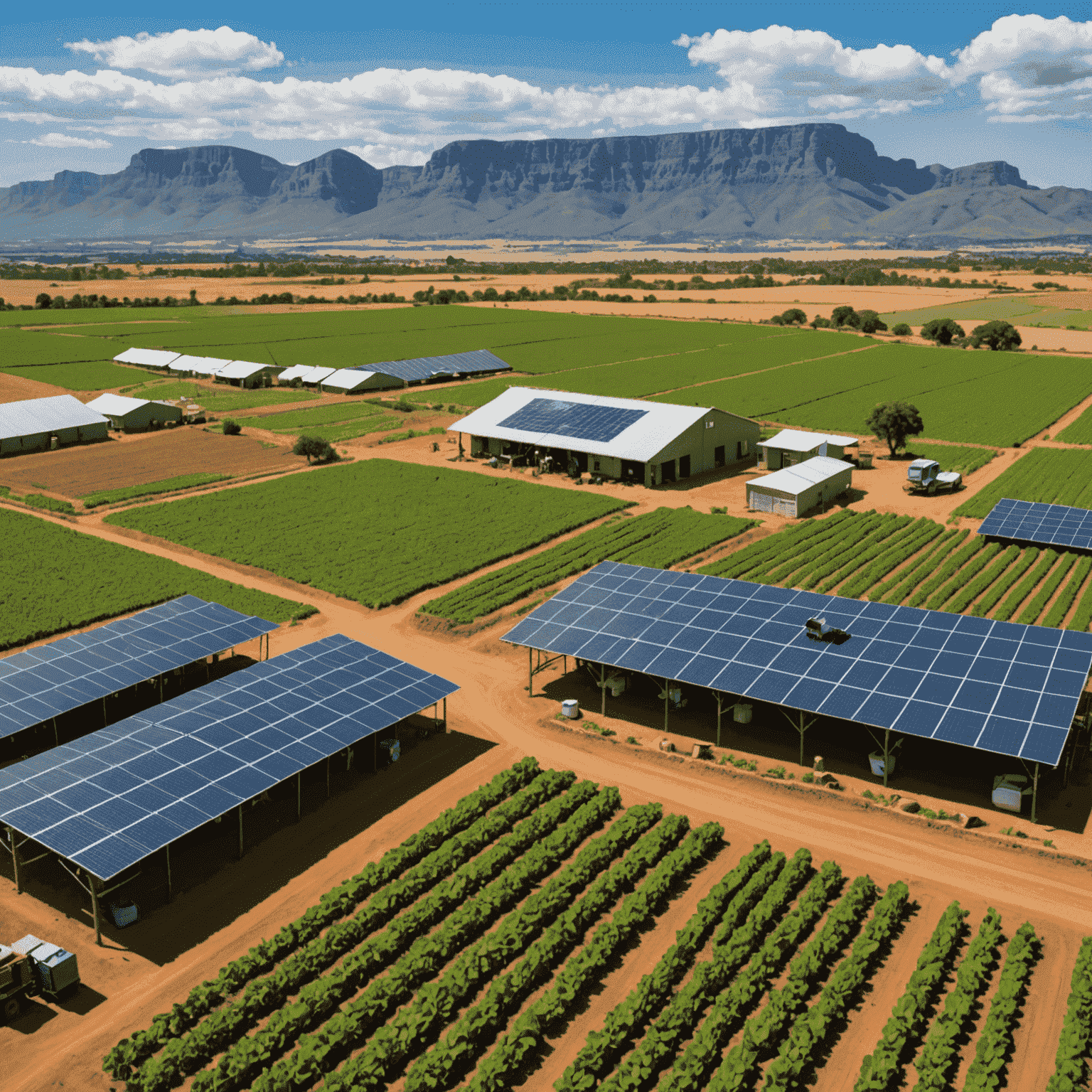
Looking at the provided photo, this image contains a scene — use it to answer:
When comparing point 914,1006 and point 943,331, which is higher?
point 943,331

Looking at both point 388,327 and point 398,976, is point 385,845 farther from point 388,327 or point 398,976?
point 388,327

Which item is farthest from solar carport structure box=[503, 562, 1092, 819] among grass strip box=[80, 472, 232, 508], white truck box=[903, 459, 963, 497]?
grass strip box=[80, 472, 232, 508]

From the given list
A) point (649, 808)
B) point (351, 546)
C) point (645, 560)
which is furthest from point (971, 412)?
point (649, 808)

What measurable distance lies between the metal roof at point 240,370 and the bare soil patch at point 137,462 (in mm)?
30117

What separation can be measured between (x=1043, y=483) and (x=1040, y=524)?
1593cm

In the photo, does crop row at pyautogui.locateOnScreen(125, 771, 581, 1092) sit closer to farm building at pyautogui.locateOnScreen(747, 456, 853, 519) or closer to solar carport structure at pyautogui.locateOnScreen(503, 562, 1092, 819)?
solar carport structure at pyautogui.locateOnScreen(503, 562, 1092, 819)

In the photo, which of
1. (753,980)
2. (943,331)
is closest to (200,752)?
(753,980)

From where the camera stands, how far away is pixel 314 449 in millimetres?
80500

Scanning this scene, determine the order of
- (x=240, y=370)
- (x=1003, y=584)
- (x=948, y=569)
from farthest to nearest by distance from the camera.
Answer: (x=240, y=370)
(x=948, y=569)
(x=1003, y=584)

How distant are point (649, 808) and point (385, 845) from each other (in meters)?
8.98

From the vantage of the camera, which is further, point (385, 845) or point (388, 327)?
point (388, 327)

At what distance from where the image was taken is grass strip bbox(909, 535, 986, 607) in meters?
49.4

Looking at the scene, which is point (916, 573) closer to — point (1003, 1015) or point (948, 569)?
point (948, 569)

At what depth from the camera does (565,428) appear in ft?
259
